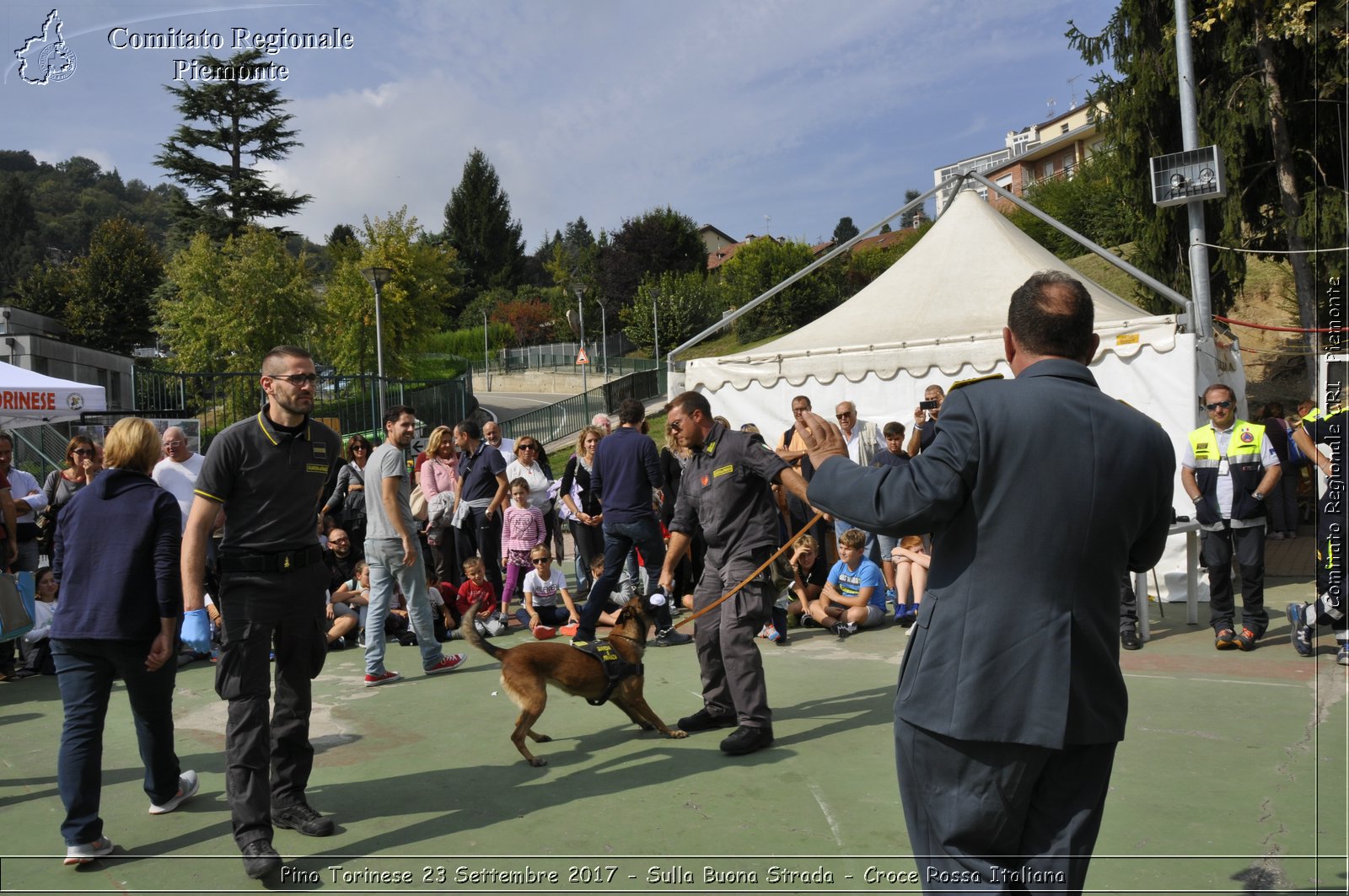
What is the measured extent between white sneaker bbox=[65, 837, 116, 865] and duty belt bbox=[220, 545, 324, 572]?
122 cm

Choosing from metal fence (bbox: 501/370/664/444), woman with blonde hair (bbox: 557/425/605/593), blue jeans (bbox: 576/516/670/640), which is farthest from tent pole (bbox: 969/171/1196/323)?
metal fence (bbox: 501/370/664/444)

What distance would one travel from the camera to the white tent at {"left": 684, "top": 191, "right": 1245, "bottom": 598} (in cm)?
981

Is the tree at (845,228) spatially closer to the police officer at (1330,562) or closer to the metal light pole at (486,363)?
the metal light pole at (486,363)

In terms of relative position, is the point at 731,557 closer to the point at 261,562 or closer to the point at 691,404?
the point at 691,404

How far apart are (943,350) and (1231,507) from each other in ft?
13.3

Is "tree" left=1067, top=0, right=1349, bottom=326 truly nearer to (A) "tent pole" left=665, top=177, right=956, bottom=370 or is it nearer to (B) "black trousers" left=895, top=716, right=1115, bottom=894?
(A) "tent pole" left=665, top=177, right=956, bottom=370

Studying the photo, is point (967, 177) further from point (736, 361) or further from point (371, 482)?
point (371, 482)

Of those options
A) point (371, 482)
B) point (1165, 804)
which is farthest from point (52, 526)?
point (1165, 804)

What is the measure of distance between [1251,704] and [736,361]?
7668 millimetres

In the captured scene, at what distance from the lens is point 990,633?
2193 millimetres

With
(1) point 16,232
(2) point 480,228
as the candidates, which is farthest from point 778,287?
(1) point 16,232

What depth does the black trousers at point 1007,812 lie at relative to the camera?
2203 mm

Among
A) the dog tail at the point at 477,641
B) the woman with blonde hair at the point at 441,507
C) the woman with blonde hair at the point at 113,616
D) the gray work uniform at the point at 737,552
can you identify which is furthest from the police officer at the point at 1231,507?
the woman with blonde hair at the point at 113,616

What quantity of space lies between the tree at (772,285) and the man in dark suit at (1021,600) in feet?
149
